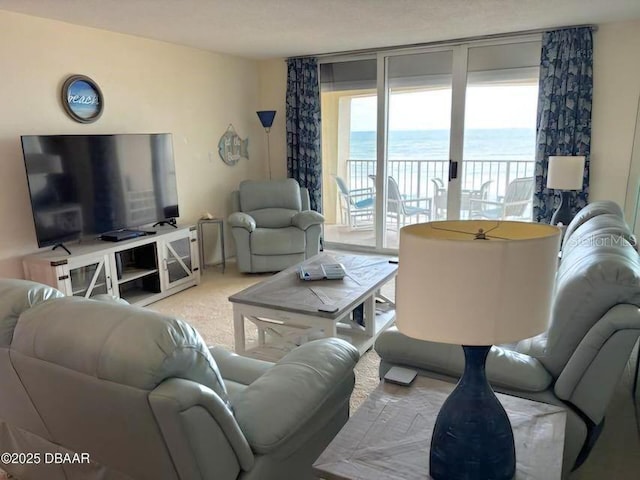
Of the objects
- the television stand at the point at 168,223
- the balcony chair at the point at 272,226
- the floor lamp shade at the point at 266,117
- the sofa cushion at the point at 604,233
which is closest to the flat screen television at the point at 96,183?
the television stand at the point at 168,223

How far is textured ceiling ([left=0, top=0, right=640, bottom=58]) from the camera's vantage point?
3.25 meters

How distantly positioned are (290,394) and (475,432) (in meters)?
0.58

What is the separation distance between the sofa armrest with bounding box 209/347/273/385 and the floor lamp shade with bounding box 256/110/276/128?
393 centimetres

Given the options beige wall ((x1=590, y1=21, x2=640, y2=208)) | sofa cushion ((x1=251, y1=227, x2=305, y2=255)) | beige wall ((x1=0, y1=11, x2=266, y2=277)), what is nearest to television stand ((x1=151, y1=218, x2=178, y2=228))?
beige wall ((x1=0, y1=11, x2=266, y2=277))

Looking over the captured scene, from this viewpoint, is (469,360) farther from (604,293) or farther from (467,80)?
(467,80)

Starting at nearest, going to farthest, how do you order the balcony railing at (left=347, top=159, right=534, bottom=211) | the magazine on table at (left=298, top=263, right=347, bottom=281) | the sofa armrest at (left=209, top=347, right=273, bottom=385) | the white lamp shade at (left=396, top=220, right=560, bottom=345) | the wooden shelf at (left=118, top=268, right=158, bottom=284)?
the white lamp shade at (left=396, top=220, right=560, bottom=345)
the sofa armrest at (left=209, top=347, right=273, bottom=385)
the magazine on table at (left=298, top=263, right=347, bottom=281)
the wooden shelf at (left=118, top=268, right=158, bottom=284)
the balcony railing at (left=347, top=159, right=534, bottom=211)

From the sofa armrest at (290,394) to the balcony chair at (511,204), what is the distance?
3.94 m

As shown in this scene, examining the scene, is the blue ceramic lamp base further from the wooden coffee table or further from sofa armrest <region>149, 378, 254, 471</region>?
the wooden coffee table

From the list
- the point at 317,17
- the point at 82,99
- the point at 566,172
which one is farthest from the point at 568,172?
the point at 82,99

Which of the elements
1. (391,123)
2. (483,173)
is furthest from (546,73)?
(391,123)

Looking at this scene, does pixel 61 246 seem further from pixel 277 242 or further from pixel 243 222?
pixel 277 242

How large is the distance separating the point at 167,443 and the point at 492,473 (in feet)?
2.62

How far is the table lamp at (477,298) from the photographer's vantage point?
3.03 feet

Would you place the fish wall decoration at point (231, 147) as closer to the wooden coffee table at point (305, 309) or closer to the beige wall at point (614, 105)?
the wooden coffee table at point (305, 309)
